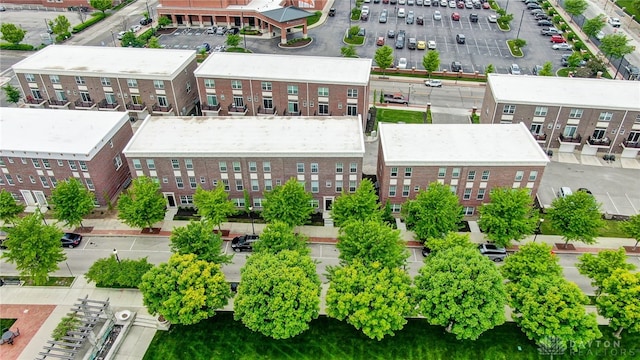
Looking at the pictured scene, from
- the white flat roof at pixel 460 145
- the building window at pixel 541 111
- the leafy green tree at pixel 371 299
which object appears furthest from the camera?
the building window at pixel 541 111

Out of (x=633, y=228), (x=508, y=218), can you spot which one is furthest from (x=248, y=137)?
(x=633, y=228)

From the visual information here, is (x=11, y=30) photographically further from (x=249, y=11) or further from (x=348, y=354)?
(x=348, y=354)

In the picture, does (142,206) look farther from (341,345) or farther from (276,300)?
(341,345)

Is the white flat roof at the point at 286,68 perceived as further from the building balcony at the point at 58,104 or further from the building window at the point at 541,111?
the building window at the point at 541,111

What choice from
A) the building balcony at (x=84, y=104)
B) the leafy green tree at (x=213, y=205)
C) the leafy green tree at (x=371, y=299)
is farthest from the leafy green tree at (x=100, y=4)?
the leafy green tree at (x=371, y=299)

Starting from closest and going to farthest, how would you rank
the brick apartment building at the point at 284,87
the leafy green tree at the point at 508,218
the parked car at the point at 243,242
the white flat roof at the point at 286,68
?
the leafy green tree at the point at 508,218, the parked car at the point at 243,242, the brick apartment building at the point at 284,87, the white flat roof at the point at 286,68

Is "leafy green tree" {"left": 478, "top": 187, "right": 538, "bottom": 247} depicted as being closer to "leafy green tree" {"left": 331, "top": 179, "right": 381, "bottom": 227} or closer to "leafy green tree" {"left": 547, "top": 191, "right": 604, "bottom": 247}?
"leafy green tree" {"left": 547, "top": 191, "right": 604, "bottom": 247}

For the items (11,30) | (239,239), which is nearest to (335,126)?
(239,239)

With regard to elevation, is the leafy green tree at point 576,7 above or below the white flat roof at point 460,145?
below
